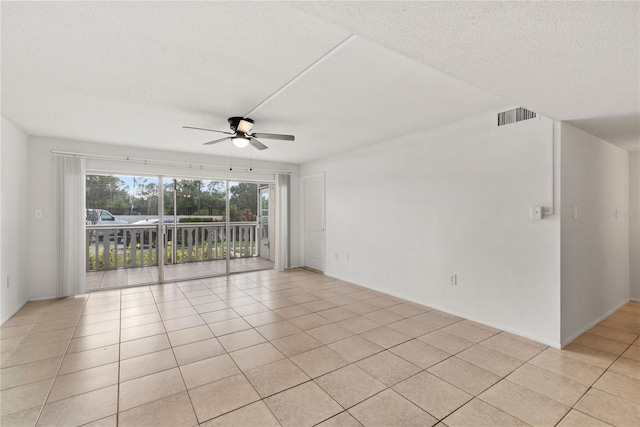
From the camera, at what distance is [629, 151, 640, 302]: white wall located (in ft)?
13.7

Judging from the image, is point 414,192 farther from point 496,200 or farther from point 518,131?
point 518,131

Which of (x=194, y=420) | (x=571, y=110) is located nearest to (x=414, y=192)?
(x=571, y=110)

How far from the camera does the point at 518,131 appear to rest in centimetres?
307

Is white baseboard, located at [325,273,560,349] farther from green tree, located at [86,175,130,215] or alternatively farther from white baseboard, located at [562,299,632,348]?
green tree, located at [86,175,130,215]

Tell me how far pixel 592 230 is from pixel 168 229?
6.69 metres

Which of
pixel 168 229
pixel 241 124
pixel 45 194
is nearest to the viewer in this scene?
pixel 241 124

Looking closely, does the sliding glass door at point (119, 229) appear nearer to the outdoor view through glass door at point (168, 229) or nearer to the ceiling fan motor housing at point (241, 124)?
the outdoor view through glass door at point (168, 229)

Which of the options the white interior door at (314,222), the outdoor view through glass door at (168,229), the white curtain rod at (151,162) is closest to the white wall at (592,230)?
the white interior door at (314,222)

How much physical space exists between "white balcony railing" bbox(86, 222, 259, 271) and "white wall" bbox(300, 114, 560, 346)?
349 centimetres

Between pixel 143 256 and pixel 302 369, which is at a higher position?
pixel 143 256

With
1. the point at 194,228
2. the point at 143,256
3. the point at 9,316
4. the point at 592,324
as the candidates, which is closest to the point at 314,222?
the point at 194,228

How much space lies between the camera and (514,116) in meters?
3.09

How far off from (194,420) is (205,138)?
11.9 feet

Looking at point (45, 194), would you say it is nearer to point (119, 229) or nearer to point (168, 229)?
point (119, 229)
